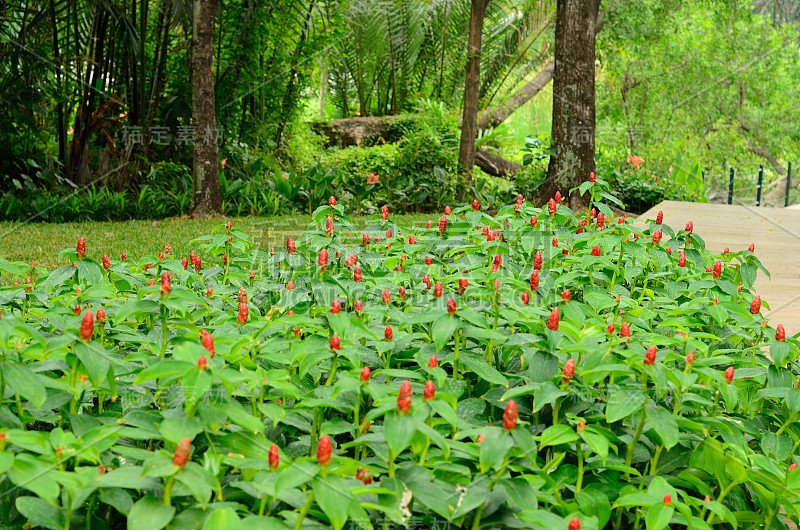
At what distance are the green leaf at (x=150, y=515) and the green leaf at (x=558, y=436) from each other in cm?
65

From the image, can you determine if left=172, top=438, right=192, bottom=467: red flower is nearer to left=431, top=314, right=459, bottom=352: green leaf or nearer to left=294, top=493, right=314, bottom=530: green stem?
left=294, top=493, right=314, bottom=530: green stem

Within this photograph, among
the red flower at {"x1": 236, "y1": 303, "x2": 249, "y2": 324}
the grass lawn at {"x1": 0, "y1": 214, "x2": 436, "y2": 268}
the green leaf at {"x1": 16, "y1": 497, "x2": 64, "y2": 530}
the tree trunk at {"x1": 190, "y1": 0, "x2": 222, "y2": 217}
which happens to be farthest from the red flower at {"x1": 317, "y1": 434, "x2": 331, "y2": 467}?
the tree trunk at {"x1": 190, "y1": 0, "x2": 222, "y2": 217}

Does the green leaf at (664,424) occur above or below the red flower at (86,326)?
below

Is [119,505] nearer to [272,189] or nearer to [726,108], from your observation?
[272,189]

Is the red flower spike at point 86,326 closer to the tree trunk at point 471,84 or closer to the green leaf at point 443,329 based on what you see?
the green leaf at point 443,329

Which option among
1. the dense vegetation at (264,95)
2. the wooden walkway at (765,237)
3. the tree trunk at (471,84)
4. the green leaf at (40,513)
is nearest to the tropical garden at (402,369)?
the green leaf at (40,513)

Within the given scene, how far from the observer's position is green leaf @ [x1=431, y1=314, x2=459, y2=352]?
146 cm

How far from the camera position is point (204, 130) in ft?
24.5

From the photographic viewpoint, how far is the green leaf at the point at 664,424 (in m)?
1.29

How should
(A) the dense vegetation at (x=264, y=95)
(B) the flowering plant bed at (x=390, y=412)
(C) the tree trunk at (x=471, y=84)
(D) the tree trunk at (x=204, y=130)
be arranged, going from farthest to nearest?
(C) the tree trunk at (x=471, y=84)
(A) the dense vegetation at (x=264, y=95)
(D) the tree trunk at (x=204, y=130)
(B) the flowering plant bed at (x=390, y=412)

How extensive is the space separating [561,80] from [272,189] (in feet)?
12.9

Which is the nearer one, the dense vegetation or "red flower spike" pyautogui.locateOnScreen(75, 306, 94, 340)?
"red flower spike" pyautogui.locateOnScreen(75, 306, 94, 340)

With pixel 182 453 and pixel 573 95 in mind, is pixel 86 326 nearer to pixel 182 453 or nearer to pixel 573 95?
pixel 182 453

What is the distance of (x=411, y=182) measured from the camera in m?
9.48
